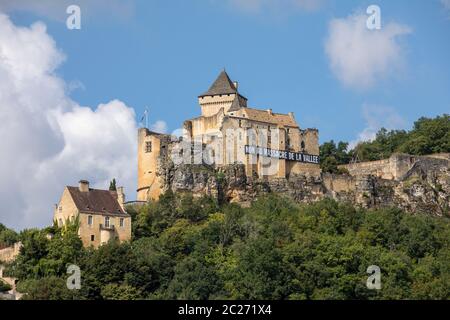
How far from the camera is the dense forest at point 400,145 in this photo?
107 metres

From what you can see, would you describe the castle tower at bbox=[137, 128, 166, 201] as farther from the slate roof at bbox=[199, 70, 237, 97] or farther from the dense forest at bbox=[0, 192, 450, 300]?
the slate roof at bbox=[199, 70, 237, 97]

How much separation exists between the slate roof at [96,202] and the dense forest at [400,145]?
76.8 ft

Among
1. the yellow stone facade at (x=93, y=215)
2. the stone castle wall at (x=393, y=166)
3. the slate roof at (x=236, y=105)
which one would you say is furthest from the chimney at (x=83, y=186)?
the stone castle wall at (x=393, y=166)

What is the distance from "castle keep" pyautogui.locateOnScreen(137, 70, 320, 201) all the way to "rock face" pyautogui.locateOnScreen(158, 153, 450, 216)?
49 centimetres

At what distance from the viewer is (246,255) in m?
73.1

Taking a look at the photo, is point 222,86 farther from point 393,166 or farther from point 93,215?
point 93,215

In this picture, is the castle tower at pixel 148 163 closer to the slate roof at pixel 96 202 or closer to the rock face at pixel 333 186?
the rock face at pixel 333 186

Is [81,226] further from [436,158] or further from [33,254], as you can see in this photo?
[436,158]

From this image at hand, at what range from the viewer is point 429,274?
251 feet

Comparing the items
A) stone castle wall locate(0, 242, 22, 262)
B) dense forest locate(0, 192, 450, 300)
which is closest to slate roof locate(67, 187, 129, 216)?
dense forest locate(0, 192, 450, 300)

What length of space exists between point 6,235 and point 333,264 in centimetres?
2422

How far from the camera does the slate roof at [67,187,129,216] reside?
259ft
